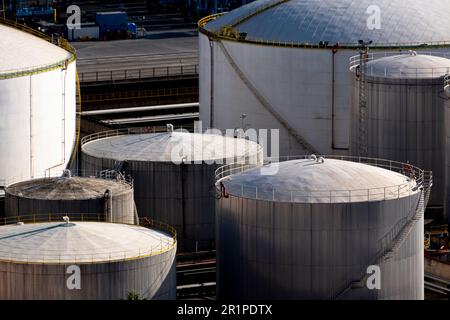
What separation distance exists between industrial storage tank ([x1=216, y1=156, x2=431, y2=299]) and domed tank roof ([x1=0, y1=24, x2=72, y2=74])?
18.8 m

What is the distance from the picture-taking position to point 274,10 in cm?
10369

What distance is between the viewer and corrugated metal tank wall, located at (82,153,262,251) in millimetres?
86062

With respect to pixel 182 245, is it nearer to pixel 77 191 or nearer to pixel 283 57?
pixel 77 191

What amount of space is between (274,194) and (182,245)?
42.1 feet

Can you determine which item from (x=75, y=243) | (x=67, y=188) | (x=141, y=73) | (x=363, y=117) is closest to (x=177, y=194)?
(x=67, y=188)

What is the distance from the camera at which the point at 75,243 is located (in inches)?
2820

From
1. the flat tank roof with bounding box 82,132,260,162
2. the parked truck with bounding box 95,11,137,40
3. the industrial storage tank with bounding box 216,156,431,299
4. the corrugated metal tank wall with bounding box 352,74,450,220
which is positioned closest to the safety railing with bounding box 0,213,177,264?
the industrial storage tank with bounding box 216,156,431,299

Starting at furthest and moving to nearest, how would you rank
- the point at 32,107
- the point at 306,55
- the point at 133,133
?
the point at 133,133, the point at 306,55, the point at 32,107

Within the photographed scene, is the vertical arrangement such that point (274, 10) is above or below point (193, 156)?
above

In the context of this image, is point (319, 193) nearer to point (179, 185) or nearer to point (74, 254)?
point (74, 254)

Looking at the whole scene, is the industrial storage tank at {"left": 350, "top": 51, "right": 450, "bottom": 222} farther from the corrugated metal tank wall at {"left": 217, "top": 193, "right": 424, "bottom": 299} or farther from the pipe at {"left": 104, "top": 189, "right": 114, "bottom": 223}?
the pipe at {"left": 104, "top": 189, "right": 114, "bottom": 223}

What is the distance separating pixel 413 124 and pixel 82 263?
1023 inches

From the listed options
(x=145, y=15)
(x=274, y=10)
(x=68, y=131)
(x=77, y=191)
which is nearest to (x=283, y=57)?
(x=274, y=10)

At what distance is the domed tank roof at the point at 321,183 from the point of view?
74.4 m
